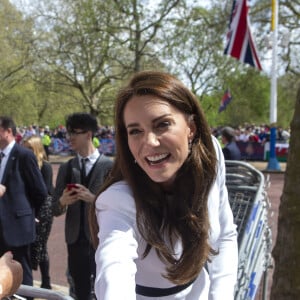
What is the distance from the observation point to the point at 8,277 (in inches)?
58.4

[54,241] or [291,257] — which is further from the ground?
[291,257]

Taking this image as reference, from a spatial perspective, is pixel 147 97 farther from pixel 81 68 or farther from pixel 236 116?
pixel 236 116

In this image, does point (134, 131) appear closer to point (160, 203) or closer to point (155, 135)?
point (155, 135)

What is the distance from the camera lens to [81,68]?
2620 cm

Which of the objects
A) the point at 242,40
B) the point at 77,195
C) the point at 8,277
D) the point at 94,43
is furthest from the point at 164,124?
the point at 94,43

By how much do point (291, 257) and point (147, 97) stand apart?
4.94ft

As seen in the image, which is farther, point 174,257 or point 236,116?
point 236,116

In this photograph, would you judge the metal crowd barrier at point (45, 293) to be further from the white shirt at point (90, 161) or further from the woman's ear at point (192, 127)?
the white shirt at point (90, 161)

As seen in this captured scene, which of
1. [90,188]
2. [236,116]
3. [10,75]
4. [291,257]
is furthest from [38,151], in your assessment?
[236,116]

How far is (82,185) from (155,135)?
227cm

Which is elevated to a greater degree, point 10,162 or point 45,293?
point 10,162

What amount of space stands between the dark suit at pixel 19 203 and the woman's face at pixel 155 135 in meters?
2.80

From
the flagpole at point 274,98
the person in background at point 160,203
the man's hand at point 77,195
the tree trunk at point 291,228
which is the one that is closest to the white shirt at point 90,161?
the man's hand at point 77,195

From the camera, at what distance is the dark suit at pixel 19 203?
4047 mm
